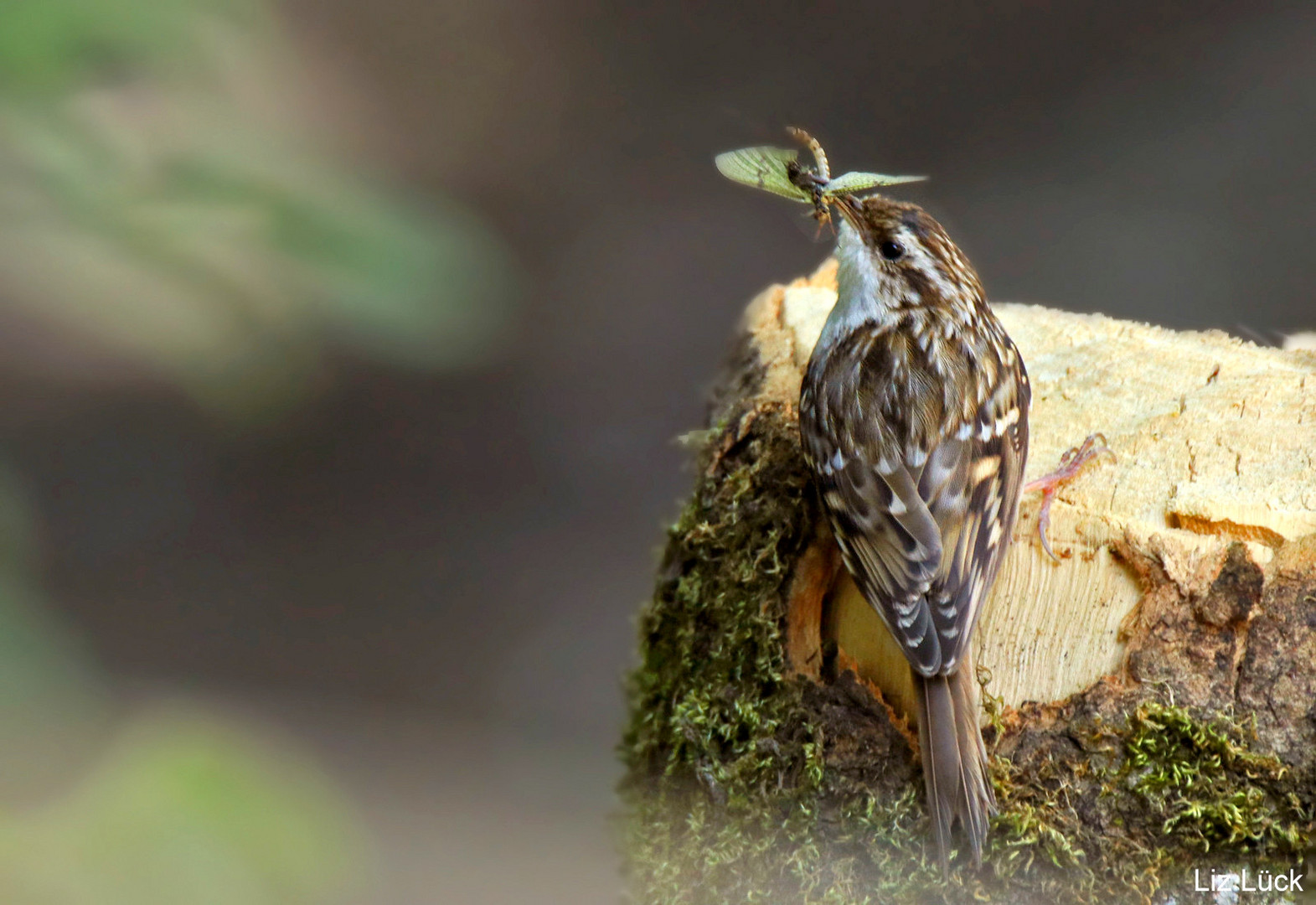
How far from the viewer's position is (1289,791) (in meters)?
1.71

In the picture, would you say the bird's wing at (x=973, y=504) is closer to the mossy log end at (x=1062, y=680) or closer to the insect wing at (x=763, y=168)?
the mossy log end at (x=1062, y=680)

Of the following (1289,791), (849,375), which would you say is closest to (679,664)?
(849,375)

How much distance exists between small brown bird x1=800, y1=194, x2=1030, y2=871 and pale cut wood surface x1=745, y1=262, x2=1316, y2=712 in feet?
0.25

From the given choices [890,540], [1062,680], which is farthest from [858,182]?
[1062,680]

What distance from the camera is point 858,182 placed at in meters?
2.46

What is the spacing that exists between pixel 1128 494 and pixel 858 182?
35.7 inches

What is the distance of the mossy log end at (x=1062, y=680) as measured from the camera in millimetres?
1732

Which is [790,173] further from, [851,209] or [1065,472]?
[1065,472]

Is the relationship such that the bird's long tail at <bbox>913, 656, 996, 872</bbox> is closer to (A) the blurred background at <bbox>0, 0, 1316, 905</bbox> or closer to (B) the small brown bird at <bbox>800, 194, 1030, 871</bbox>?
(B) the small brown bird at <bbox>800, 194, 1030, 871</bbox>

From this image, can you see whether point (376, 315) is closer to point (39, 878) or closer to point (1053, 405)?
point (39, 878)

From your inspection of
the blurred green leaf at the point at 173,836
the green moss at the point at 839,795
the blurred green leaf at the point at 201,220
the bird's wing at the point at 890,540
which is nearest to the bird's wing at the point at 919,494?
the bird's wing at the point at 890,540

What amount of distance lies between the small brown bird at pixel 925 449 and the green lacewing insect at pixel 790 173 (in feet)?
0.18

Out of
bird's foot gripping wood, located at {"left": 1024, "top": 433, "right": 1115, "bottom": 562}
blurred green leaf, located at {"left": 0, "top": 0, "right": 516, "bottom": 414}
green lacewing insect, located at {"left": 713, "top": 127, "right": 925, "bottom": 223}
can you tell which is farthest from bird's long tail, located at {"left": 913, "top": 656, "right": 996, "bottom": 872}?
green lacewing insect, located at {"left": 713, "top": 127, "right": 925, "bottom": 223}

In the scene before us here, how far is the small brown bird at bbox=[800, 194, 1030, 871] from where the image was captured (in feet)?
5.94
